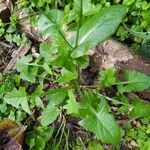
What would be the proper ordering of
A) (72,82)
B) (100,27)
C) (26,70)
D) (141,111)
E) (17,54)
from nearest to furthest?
(100,27) → (141,111) → (72,82) → (26,70) → (17,54)

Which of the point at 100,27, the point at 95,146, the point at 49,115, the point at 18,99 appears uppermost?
the point at 100,27

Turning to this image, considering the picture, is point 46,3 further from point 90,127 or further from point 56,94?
point 90,127

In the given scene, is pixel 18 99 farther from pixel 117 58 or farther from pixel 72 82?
pixel 117 58

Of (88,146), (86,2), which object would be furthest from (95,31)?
(88,146)

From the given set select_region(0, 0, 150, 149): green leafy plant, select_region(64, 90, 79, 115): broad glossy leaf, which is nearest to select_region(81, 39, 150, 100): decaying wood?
select_region(0, 0, 150, 149): green leafy plant

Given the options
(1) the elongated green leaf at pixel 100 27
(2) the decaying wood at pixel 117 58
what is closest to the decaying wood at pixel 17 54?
(2) the decaying wood at pixel 117 58

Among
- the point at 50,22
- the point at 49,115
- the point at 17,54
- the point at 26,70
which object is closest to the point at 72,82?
the point at 49,115

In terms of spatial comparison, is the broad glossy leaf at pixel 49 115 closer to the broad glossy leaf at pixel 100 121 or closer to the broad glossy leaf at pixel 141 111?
the broad glossy leaf at pixel 100 121

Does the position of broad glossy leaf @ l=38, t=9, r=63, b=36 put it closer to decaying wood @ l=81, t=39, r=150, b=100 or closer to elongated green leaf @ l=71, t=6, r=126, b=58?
elongated green leaf @ l=71, t=6, r=126, b=58
